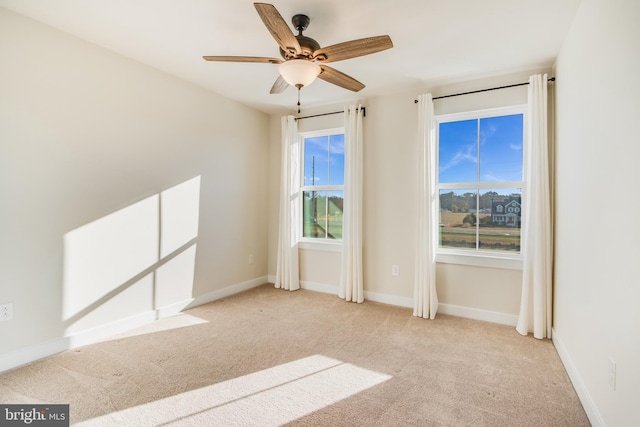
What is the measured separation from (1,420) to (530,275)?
394 centimetres

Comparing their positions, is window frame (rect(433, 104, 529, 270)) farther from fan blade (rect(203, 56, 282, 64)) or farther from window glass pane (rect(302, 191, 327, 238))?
fan blade (rect(203, 56, 282, 64))

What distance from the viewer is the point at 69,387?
192 cm

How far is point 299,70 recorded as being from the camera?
202 cm

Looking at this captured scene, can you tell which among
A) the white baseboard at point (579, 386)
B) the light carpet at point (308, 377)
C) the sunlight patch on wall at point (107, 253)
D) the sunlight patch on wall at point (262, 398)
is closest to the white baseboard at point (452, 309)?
the light carpet at point (308, 377)

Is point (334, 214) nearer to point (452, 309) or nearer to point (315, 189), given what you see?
point (315, 189)

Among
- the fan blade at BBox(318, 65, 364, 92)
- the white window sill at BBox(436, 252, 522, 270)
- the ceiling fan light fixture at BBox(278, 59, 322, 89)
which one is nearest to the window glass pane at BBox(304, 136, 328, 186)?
the fan blade at BBox(318, 65, 364, 92)

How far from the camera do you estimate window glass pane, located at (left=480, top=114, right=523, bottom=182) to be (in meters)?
3.08

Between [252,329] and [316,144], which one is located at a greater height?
[316,144]

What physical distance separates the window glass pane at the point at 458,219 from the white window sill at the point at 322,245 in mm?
1329

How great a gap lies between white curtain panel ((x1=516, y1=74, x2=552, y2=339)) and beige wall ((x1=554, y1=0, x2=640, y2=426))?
0.27m

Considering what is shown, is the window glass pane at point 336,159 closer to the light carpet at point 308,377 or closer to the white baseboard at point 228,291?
the white baseboard at point 228,291

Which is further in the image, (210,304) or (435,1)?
(210,304)

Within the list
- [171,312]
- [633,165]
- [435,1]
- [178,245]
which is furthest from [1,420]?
[435,1]

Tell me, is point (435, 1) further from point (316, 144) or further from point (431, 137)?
point (316, 144)
